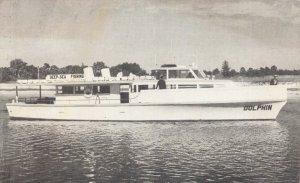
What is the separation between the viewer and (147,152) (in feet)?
57.0

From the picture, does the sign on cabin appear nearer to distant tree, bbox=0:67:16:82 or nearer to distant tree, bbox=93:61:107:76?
distant tree, bbox=93:61:107:76

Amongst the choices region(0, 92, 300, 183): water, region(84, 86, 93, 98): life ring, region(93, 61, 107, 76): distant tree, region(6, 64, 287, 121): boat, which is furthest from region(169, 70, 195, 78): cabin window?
region(93, 61, 107, 76): distant tree

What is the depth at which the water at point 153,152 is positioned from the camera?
13789 mm

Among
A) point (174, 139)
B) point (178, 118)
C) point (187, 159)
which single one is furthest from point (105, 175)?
point (178, 118)

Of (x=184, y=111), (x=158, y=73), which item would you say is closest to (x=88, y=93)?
(x=158, y=73)

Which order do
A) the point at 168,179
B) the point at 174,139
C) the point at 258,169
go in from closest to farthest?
the point at 168,179, the point at 258,169, the point at 174,139

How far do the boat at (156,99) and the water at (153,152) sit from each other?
1.03 metres

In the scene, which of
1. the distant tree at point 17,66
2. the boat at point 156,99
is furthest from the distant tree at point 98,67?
the boat at point 156,99

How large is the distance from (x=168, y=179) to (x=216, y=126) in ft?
38.9

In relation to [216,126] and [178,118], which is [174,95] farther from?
[216,126]

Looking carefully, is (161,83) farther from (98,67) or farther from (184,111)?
(98,67)

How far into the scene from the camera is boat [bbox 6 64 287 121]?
26.4 metres

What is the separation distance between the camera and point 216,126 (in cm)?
2472

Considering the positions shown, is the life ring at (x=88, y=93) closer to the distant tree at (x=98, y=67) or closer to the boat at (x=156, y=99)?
the boat at (x=156, y=99)
